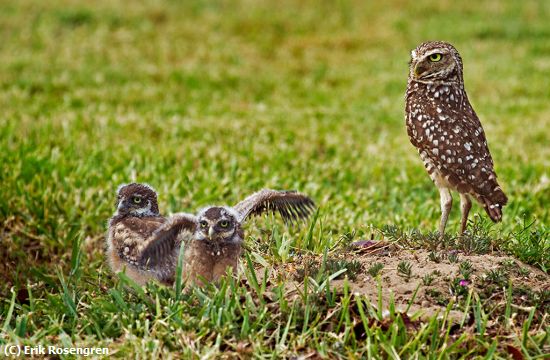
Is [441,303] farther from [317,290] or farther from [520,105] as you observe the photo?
[520,105]

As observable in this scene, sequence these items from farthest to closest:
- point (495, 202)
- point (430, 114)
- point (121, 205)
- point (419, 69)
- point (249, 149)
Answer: point (249, 149)
point (419, 69)
point (430, 114)
point (495, 202)
point (121, 205)

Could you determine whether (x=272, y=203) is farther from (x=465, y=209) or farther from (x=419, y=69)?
(x=419, y=69)

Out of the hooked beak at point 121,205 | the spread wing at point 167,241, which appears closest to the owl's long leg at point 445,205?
Result: the spread wing at point 167,241

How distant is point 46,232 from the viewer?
7570 millimetres

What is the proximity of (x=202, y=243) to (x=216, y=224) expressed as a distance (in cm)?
20

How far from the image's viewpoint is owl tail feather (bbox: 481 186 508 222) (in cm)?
555

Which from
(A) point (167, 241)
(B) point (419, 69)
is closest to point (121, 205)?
(A) point (167, 241)

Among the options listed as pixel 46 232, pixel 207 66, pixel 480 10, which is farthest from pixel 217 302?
pixel 480 10

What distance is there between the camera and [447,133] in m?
5.65

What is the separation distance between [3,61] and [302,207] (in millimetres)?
11026

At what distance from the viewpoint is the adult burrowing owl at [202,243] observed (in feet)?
15.8

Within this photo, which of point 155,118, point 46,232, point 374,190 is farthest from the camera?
point 155,118

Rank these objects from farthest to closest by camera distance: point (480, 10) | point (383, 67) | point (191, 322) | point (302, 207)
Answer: point (480, 10), point (383, 67), point (302, 207), point (191, 322)

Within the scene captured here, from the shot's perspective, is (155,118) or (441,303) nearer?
(441,303)
